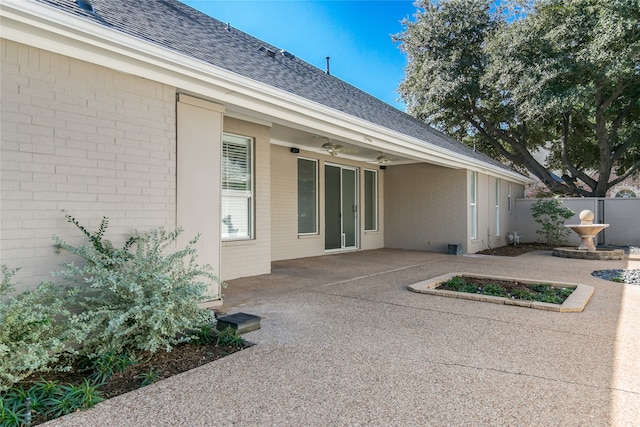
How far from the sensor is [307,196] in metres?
10.4

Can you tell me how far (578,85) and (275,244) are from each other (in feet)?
41.1

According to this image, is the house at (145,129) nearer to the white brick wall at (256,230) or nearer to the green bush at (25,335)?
the white brick wall at (256,230)

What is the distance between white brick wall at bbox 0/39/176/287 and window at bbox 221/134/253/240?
2497mm

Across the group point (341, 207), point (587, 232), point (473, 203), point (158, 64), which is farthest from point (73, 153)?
point (587, 232)

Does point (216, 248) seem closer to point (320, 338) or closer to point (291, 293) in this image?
point (291, 293)

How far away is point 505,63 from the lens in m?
15.6

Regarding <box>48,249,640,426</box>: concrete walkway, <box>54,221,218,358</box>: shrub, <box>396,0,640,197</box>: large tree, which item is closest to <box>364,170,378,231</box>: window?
<box>48,249,640,426</box>: concrete walkway

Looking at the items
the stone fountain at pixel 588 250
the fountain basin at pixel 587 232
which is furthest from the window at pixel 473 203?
the fountain basin at pixel 587 232

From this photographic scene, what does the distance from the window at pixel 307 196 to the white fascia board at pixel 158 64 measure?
2.95m

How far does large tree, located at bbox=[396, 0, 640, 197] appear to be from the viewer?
13602 mm

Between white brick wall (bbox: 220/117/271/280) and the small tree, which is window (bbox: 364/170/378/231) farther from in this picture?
the small tree

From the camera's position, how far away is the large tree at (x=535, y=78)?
44.6 ft

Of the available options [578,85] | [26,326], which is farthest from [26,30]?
[578,85]

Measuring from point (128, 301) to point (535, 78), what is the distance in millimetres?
15974
